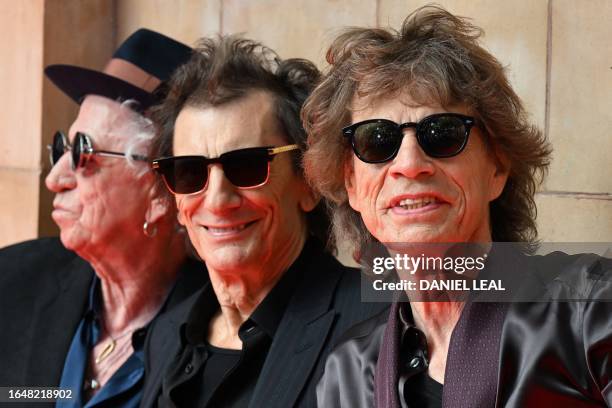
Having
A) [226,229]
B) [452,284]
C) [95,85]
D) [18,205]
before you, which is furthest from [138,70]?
[452,284]

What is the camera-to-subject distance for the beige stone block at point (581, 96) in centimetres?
300

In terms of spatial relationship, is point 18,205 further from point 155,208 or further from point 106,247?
point 155,208

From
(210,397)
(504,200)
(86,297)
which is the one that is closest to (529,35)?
(504,200)

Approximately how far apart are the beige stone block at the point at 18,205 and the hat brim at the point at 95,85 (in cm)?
107

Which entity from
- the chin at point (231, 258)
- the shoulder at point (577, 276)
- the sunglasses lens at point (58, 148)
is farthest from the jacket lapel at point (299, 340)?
the sunglasses lens at point (58, 148)

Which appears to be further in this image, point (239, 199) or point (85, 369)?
point (85, 369)

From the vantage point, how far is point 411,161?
230 cm

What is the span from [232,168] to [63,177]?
46.0 inches

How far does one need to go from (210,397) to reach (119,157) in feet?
4.24

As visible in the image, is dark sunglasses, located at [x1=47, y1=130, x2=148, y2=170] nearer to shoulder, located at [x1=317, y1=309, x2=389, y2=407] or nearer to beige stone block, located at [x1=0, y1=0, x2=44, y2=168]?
beige stone block, located at [x1=0, y1=0, x2=44, y2=168]

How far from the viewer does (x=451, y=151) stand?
91.7 inches

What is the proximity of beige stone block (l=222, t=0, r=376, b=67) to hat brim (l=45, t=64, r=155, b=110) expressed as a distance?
0.82 metres

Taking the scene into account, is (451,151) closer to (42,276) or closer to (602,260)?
(602,260)

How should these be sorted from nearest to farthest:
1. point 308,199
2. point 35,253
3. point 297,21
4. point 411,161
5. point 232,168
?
point 411,161, point 232,168, point 308,199, point 35,253, point 297,21
